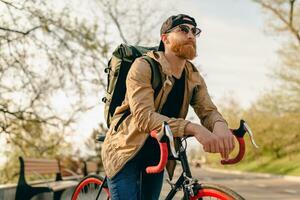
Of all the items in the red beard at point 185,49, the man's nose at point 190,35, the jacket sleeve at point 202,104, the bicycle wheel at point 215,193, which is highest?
the man's nose at point 190,35

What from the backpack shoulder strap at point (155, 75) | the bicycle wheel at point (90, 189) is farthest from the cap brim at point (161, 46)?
the bicycle wheel at point (90, 189)

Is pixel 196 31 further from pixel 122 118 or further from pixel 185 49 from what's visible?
pixel 122 118

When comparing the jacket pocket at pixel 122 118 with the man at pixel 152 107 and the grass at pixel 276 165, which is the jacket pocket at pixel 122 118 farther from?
the grass at pixel 276 165

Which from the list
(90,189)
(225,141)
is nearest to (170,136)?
(225,141)

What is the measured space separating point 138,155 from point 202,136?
1.83 feet

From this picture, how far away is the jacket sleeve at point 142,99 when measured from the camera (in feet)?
8.82

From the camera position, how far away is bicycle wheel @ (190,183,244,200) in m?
2.48

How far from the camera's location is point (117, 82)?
122 inches

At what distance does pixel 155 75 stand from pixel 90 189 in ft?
5.36

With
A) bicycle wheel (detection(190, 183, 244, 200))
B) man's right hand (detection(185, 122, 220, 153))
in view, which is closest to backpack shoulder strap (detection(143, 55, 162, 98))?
man's right hand (detection(185, 122, 220, 153))

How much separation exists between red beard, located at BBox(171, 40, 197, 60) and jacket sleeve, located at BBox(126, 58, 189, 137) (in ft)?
0.61

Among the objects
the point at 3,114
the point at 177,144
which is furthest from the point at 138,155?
the point at 3,114

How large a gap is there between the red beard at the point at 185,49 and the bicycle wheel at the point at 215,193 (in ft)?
2.31

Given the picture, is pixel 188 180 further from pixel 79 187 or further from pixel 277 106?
pixel 277 106
